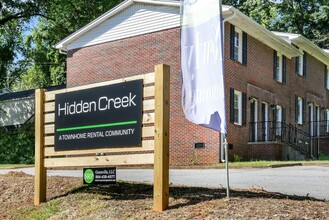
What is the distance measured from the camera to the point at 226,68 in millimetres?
19844

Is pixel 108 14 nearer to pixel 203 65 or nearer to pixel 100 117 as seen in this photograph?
pixel 100 117

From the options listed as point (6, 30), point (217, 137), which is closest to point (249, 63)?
point (217, 137)

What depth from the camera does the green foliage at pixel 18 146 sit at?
92.5 ft

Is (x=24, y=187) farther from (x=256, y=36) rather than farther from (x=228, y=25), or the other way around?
(x=256, y=36)

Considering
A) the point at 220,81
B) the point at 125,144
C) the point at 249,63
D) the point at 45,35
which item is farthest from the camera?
the point at 45,35

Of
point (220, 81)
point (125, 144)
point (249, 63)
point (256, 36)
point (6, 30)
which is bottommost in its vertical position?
point (125, 144)

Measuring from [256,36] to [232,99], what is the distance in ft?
13.6

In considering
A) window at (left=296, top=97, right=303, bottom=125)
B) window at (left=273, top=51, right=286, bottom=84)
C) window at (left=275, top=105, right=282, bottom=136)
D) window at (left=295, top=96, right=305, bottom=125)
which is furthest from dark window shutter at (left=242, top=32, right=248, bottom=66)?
window at (left=296, top=97, right=303, bottom=125)

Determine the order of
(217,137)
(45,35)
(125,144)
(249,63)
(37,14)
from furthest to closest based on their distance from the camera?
(45,35)
(37,14)
(249,63)
(217,137)
(125,144)

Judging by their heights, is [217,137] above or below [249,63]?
below

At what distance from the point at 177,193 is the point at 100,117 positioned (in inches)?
72.5

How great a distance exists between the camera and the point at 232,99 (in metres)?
20.1

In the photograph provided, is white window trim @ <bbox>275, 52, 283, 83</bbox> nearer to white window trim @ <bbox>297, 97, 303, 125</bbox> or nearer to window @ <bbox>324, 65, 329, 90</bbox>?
white window trim @ <bbox>297, 97, 303, 125</bbox>

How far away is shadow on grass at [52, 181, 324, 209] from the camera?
711 cm
